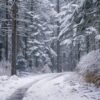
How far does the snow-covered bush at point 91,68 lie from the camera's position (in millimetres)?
12952

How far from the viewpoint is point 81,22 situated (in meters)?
13.5

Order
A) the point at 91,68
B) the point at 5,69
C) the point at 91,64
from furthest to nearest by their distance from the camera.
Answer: the point at 5,69 → the point at 91,64 → the point at 91,68

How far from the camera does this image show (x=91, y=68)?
13.8 m

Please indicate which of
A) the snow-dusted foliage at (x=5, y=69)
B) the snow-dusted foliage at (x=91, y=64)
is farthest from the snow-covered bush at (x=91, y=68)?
the snow-dusted foliage at (x=5, y=69)

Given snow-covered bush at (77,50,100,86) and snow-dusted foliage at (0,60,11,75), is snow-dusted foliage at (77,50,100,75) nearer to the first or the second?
snow-covered bush at (77,50,100,86)

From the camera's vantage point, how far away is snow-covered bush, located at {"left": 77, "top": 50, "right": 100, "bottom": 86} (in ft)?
42.5

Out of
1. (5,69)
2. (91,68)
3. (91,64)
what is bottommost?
(5,69)

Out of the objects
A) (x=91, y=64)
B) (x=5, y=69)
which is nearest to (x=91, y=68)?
(x=91, y=64)

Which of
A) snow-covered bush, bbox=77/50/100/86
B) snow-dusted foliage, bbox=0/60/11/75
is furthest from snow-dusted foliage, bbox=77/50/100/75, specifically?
snow-dusted foliage, bbox=0/60/11/75

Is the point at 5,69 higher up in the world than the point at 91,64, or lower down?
lower down

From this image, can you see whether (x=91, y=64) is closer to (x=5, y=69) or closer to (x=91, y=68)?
(x=91, y=68)

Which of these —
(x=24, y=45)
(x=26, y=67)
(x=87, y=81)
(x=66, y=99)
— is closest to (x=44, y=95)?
(x=66, y=99)

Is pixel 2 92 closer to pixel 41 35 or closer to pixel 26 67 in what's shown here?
pixel 26 67

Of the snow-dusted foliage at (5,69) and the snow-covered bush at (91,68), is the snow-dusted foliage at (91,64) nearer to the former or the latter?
the snow-covered bush at (91,68)
